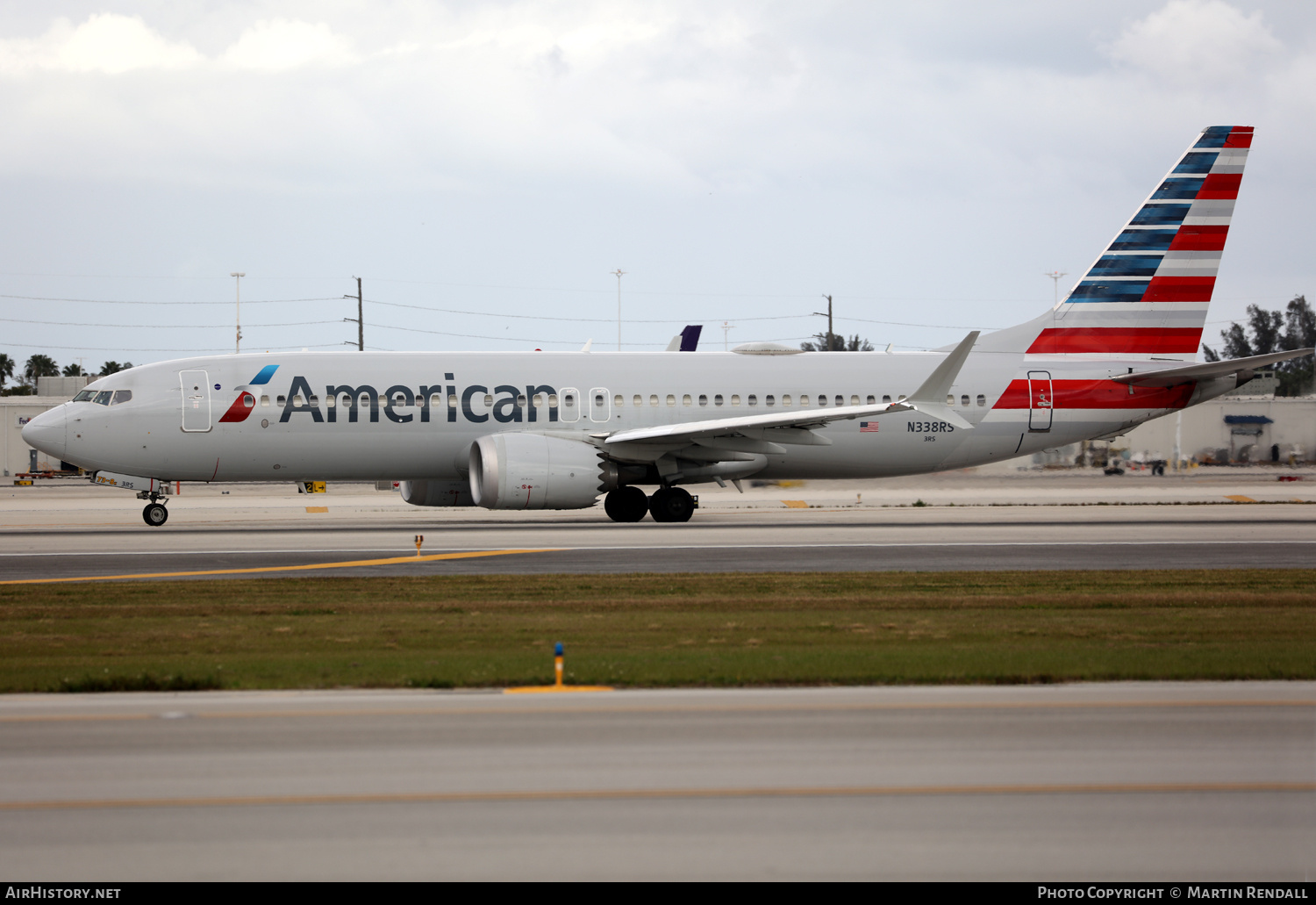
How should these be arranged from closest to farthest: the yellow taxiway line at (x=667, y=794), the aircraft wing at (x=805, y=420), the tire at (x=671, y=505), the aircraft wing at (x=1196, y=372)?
the yellow taxiway line at (x=667, y=794)
the aircraft wing at (x=805, y=420)
the aircraft wing at (x=1196, y=372)
the tire at (x=671, y=505)

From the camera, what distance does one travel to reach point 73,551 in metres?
24.1

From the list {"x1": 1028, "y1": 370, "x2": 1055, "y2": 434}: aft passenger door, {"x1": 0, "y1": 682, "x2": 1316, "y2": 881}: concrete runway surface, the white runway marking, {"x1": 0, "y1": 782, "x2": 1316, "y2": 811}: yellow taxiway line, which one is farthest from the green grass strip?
{"x1": 1028, "y1": 370, "x2": 1055, "y2": 434}: aft passenger door

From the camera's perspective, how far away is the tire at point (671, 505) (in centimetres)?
3112

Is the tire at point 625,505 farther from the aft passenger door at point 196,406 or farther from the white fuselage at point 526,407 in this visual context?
the aft passenger door at point 196,406

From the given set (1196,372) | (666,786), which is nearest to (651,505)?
(1196,372)

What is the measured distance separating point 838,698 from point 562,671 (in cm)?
266

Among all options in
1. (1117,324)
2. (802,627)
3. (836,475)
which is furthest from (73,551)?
(1117,324)

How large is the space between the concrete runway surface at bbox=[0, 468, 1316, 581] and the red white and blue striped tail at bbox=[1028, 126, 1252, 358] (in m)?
5.16

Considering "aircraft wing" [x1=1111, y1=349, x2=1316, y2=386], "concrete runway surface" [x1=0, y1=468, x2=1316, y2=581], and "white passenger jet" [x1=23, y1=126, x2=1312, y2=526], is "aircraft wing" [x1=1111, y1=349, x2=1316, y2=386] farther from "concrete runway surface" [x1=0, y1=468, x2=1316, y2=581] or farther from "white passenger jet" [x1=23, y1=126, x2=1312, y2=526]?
"concrete runway surface" [x1=0, y1=468, x2=1316, y2=581]

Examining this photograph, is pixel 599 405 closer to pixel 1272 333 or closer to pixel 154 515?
pixel 154 515

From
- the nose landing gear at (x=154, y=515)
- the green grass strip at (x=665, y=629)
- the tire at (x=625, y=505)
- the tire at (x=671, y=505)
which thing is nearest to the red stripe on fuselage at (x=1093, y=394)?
the tire at (x=671, y=505)

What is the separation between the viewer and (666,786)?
7457 millimetres

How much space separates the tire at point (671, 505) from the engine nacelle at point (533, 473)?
2.17m
